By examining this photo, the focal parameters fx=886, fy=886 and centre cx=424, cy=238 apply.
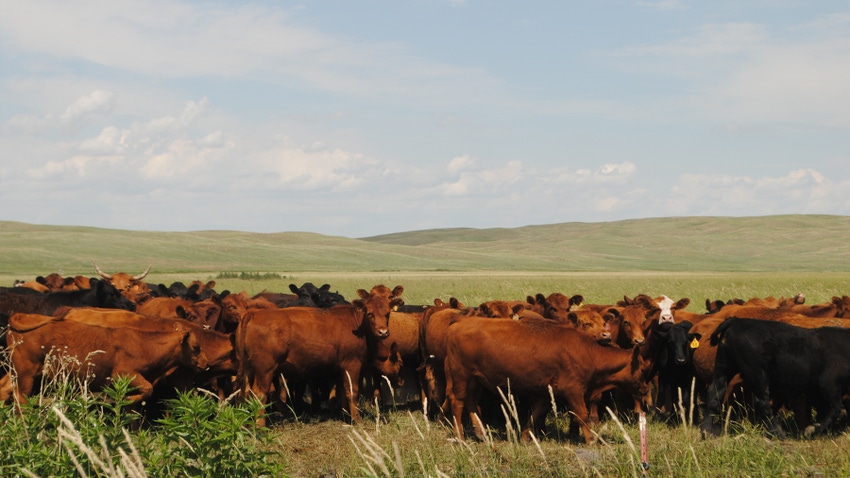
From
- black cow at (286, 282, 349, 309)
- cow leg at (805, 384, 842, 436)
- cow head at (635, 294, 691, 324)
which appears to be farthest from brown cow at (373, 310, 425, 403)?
cow leg at (805, 384, 842, 436)

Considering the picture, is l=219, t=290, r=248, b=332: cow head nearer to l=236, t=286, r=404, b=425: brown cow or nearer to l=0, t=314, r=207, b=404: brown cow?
l=236, t=286, r=404, b=425: brown cow

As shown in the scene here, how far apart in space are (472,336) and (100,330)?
409 centimetres

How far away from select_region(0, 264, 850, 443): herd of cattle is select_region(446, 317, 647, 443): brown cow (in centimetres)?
1

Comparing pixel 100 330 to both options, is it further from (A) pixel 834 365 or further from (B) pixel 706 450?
(A) pixel 834 365

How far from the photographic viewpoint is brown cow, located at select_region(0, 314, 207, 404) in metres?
9.36

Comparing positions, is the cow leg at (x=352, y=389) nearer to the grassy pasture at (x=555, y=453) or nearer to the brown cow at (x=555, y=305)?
the grassy pasture at (x=555, y=453)

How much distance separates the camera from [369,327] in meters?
11.4

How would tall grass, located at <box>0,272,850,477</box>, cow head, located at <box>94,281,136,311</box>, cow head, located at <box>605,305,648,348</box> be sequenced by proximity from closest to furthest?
tall grass, located at <box>0,272,850,477</box> < cow head, located at <box>605,305,648,348</box> < cow head, located at <box>94,281,136,311</box>

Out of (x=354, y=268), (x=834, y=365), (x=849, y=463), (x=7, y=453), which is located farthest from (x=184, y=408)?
(x=354, y=268)

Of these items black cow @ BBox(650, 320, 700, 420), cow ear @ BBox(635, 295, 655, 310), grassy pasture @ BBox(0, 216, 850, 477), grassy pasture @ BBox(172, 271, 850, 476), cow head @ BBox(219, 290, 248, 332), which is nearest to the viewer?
grassy pasture @ BBox(172, 271, 850, 476)

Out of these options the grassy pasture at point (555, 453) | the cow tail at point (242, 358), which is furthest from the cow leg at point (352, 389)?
the cow tail at point (242, 358)

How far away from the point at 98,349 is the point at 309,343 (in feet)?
8.36

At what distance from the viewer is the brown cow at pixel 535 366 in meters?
Answer: 9.65

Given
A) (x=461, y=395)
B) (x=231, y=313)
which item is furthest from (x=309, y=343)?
(x=461, y=395)
